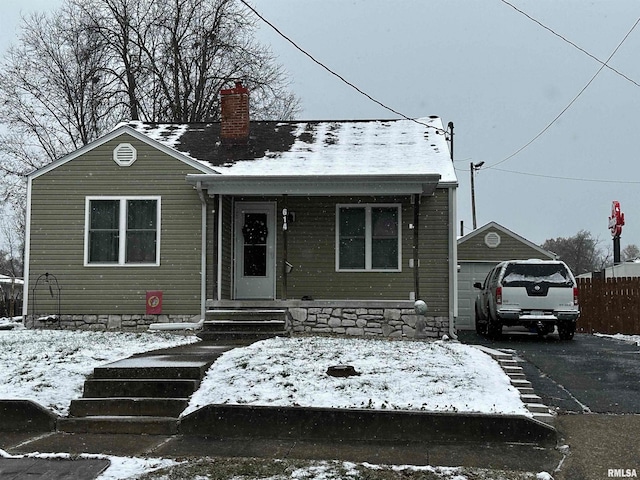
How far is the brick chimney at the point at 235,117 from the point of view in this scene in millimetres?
16516

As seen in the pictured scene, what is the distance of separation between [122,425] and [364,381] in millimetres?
2403

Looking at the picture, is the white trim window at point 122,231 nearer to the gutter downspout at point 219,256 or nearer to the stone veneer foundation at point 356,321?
the gutter downspout at point 219,256

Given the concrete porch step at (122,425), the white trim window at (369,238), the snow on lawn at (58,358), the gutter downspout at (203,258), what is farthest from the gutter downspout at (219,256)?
the concrete porch step at (122,425)

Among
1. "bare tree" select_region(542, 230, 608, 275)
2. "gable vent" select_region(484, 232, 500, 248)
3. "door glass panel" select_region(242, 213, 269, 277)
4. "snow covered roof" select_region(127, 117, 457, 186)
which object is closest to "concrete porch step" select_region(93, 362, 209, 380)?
"snow covered roof" select_region(127, 117, 457, 186)

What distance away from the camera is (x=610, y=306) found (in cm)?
1738

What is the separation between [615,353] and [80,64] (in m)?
24.7

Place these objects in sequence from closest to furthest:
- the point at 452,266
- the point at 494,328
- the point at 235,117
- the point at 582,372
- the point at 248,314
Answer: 1. the point at 582,372
2. the point at 248,314
3. the point at 452,266
4. the point at 494,328
5. the point at 235,117

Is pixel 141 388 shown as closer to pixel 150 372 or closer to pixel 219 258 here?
pixel 150 372

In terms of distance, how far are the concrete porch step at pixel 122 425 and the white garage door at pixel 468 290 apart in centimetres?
1444

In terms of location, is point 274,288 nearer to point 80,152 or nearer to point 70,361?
point 80,152

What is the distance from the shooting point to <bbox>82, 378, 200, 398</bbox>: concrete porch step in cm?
723

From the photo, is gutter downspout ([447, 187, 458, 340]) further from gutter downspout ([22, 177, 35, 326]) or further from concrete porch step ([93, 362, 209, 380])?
gutter downspout ([22, 177, 35, 326])

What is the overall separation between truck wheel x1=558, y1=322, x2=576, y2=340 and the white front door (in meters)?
5.97

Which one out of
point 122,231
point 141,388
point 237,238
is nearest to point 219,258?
point 237,238
